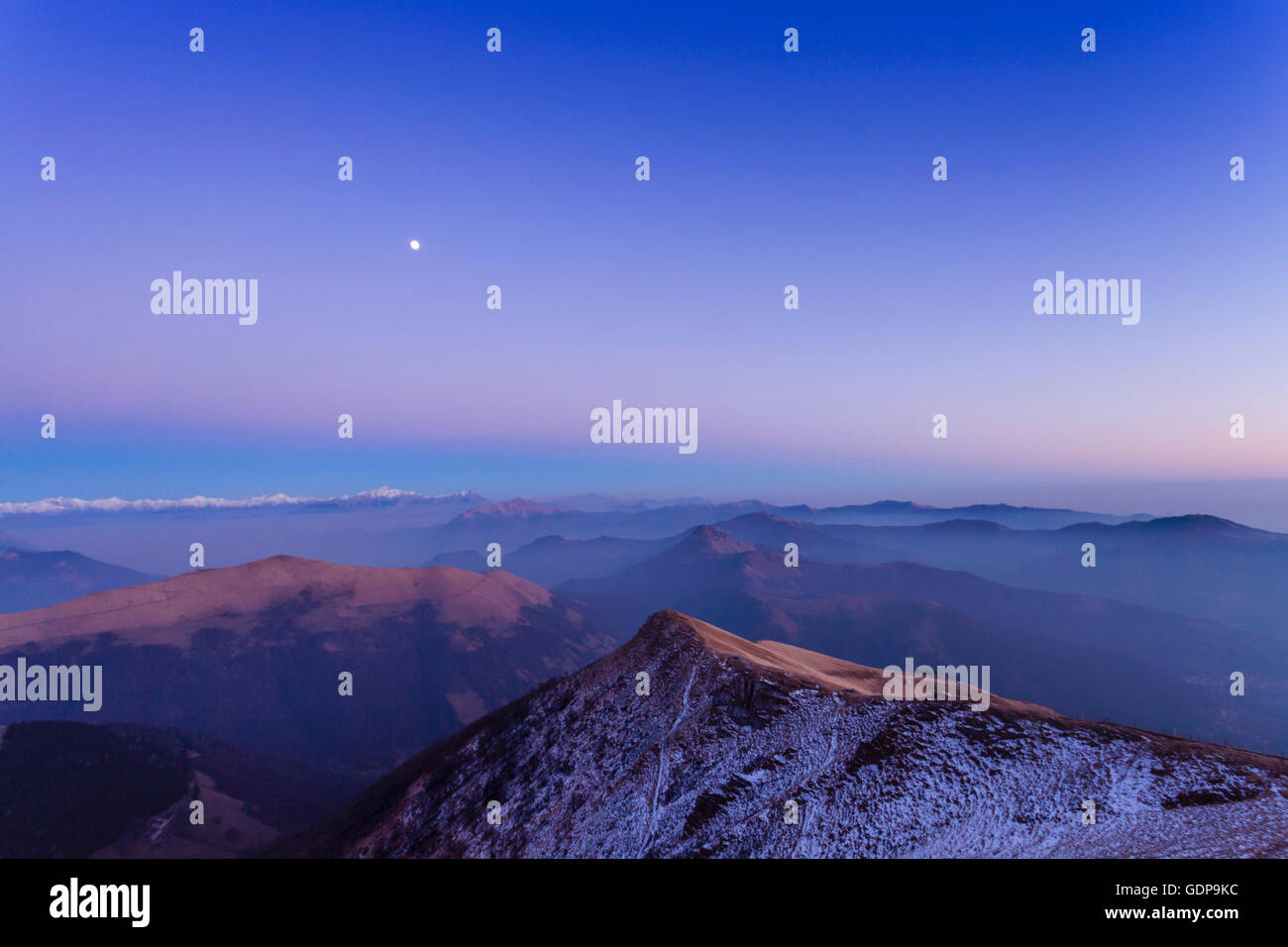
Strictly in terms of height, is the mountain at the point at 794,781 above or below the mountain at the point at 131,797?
above

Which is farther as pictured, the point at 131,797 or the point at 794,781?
the point at 131,797

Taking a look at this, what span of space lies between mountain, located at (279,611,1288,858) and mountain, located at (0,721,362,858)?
190ft

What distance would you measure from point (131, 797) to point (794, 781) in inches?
4916

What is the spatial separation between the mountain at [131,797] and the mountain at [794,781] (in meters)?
58.0

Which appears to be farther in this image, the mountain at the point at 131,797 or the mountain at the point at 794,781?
the mountain at the point at 131,797

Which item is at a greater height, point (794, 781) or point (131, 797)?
point (794, 781)

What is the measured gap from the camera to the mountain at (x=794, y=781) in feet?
92.4

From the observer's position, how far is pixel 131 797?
91438mm

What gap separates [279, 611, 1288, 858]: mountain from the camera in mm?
28172

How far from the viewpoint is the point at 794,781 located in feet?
119
